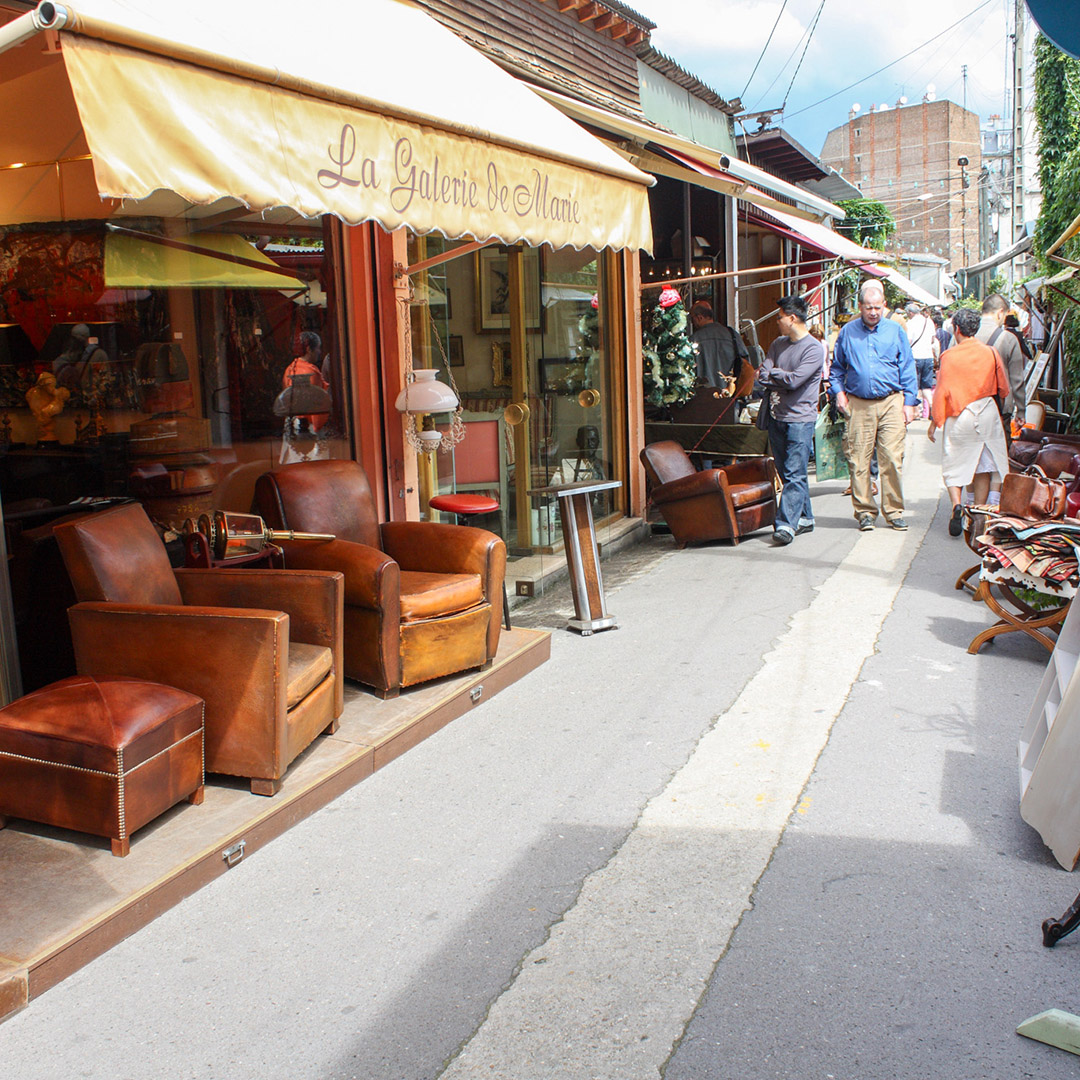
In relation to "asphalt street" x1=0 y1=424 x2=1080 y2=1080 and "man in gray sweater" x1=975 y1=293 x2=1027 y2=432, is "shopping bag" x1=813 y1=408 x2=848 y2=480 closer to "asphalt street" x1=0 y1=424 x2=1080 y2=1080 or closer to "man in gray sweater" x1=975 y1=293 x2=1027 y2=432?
"man in gray sweater" x1=975 y1=293 x2=1027 y2=432

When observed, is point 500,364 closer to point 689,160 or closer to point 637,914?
point 689,160

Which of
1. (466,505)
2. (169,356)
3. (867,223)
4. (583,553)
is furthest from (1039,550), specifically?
(867,223)

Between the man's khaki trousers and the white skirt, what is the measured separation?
426 millimetres

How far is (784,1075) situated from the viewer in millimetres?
2436

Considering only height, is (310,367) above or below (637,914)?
above

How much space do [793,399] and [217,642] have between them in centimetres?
651

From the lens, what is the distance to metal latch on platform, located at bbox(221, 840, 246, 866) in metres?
3.46

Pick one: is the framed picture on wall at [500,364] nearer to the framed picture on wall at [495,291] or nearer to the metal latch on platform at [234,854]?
the framed picture on wall at [495,291]

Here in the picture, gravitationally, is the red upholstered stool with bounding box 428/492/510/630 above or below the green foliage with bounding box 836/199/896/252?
below

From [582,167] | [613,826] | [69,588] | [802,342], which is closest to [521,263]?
[802,342]

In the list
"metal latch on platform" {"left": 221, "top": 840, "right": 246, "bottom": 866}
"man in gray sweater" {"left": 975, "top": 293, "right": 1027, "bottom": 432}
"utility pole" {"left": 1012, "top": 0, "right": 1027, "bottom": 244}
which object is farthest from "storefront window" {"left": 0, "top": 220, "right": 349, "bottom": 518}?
"utility pole" {"left": 1012, "top": 0, "right": 1027, "bottom": 244}

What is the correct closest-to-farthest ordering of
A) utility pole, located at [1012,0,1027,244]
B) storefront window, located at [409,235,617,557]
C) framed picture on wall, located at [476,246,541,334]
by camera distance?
storefront window, located at [409,235,617,557] < framed picture on wall, located at [476,246,541,334] < utility pole, located at [1012,0,1027,244]

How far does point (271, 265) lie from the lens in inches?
250

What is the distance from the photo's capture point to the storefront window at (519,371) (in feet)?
23.7
